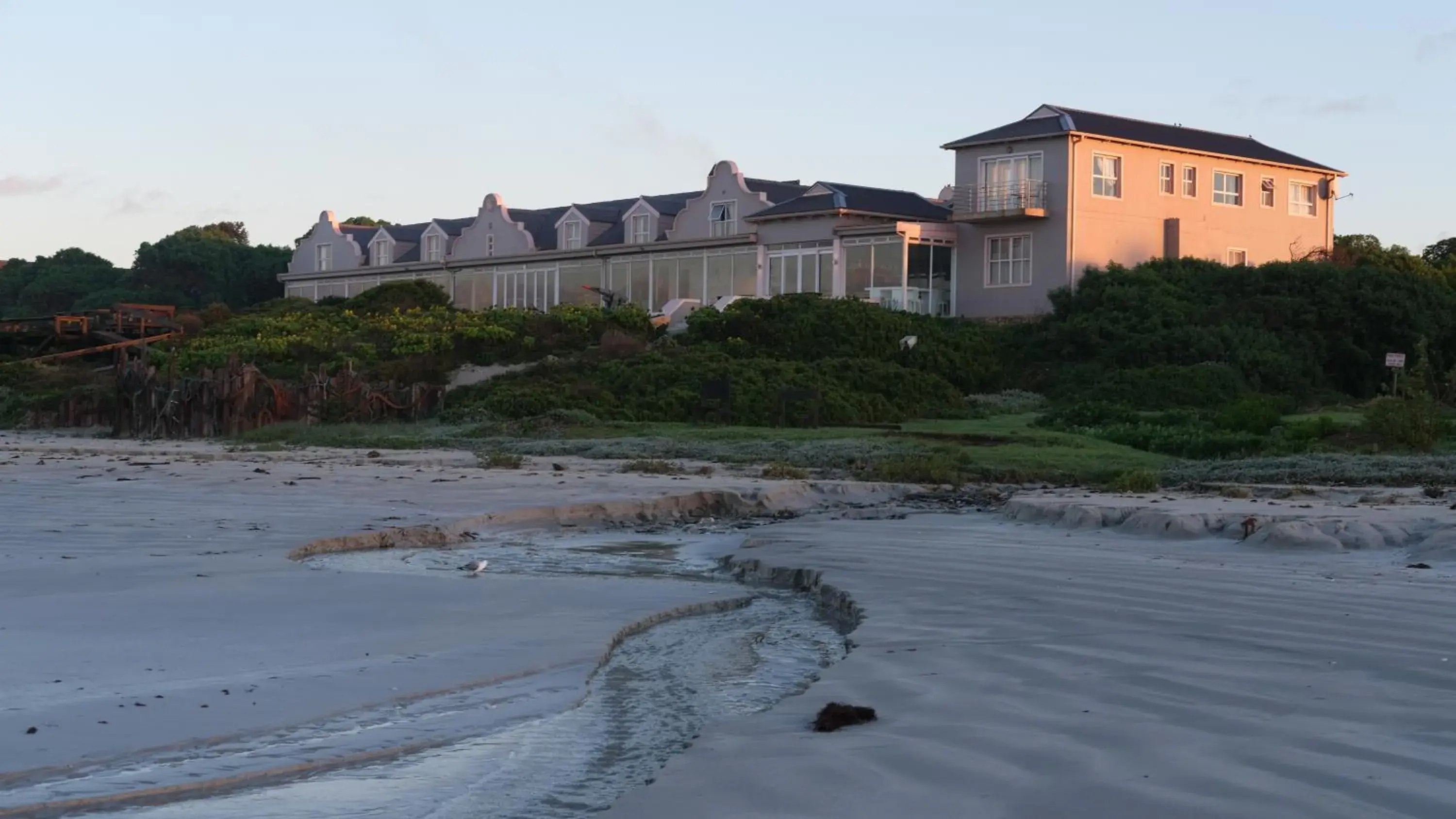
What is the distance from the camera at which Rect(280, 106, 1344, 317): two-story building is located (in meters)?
44.1

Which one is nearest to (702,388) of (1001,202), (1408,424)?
(1408,424)

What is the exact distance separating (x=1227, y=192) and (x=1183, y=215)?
2196 millimetres

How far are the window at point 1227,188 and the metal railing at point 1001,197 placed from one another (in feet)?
21.5

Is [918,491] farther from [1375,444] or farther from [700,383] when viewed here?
[700,383]

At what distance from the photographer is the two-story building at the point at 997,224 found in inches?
1736

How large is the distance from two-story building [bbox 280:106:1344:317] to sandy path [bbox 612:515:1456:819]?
3545cm

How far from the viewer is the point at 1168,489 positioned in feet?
54.0

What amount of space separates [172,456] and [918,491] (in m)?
10.6

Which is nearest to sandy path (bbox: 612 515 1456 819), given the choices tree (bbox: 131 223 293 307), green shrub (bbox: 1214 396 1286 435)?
green shrub (bbox: 1214 396 1286 435)

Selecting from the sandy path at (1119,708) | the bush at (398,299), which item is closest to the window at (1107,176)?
the bush at (398,299)

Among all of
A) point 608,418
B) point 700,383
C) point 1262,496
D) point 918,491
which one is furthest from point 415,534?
point 700,383

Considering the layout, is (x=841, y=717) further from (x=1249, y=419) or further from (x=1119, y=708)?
(x=1249, y=419)

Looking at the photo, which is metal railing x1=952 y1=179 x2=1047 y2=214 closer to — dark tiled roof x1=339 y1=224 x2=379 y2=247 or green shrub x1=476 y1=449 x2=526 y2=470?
green shrub x1=476 y1=449 x2=526 y2=470

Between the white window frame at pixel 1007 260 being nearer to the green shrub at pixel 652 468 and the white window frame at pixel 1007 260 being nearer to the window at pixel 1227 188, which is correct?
the window at pixel 1227 188
